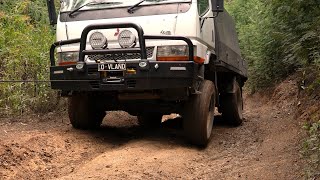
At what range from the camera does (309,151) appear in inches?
179

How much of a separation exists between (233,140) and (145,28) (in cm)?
243

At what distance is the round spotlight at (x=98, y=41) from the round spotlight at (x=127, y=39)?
0.22 metres

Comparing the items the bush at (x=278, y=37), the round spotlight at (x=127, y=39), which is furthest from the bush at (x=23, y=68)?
the bush at (x=278, y=37)

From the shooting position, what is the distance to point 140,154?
5.59m

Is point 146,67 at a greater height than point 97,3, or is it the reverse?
point 97,3

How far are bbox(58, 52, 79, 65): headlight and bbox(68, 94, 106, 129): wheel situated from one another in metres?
0.70

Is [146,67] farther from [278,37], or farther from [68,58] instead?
[278,37]

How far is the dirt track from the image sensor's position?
15.6 ft

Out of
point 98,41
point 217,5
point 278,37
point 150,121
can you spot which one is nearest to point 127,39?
point 98,41

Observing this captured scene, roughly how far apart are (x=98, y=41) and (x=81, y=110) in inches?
55.4

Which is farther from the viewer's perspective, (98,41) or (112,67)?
(98,41)

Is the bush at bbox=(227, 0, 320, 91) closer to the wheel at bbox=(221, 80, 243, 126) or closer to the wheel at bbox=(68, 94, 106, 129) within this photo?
the wheel at bbox=(221, 80, 243, 126)

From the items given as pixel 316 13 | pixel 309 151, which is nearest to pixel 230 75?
pixel 316 13

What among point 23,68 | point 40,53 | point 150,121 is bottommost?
point 150,121
